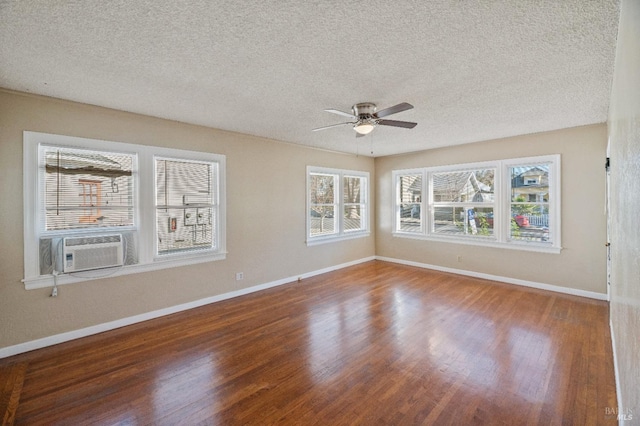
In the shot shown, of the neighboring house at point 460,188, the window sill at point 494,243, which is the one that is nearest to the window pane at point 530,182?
the neighboring house at point 460,188

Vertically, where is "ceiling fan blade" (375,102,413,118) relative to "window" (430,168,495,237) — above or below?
above

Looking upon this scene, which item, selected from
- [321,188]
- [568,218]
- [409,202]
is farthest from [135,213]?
[568,218]

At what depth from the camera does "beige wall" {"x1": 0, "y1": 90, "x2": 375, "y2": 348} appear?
2.79 meters

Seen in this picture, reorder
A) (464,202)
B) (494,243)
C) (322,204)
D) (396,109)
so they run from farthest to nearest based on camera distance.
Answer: (322,204) < (464,202) < (494,243) < (396,109)

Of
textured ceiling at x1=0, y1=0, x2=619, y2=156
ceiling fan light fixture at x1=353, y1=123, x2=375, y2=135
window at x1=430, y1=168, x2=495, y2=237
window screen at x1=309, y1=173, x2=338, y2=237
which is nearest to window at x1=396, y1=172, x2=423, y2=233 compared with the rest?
window at x1=430, y1=168, x2=495, y2=237

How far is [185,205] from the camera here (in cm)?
397

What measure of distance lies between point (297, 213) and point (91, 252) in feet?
10.2

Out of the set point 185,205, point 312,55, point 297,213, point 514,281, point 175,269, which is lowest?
point 514,281

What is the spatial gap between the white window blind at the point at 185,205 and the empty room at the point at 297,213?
3 centimetres

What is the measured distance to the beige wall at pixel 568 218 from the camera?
13.5 feet

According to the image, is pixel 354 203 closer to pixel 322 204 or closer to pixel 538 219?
pixel 322 204

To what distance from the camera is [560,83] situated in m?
2.67

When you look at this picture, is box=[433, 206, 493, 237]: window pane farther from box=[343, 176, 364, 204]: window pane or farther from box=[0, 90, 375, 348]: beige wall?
box=[0, 90, 375, 348]: beige wall

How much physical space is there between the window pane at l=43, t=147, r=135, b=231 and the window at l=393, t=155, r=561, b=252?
5.31 meters
